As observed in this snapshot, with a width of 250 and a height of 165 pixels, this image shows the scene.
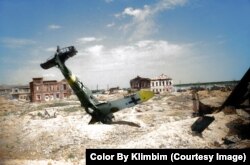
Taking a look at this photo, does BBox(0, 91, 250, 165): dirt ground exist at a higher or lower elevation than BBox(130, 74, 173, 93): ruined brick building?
lower

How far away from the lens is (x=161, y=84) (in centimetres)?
7625

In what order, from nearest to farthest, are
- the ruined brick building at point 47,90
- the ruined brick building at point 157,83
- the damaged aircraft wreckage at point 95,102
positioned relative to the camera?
the damaged aircraft wreckage at point 95,102, the ruined brick building at point 47,90, the ruined brick building at point 157,83

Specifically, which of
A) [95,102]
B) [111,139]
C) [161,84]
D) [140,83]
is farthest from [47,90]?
[111,139]

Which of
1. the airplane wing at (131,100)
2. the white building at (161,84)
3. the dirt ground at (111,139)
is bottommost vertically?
the dirt ground at (111,139)

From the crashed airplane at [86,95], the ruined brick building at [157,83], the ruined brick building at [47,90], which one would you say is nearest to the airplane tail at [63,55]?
the crashed airplane at [86,95]

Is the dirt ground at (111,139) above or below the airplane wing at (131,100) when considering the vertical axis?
below

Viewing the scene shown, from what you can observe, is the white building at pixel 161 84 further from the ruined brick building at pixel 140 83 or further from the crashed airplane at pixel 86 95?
the crashed airplane at pixel 86 95

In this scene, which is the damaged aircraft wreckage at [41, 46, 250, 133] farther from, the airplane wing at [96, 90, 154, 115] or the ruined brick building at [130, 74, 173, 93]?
the ruined brick building at [130, 74, 173, 93]

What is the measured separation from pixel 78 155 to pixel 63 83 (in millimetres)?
57115

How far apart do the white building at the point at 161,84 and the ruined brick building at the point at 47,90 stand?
81.7 ft

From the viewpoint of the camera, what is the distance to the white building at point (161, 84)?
75312mm

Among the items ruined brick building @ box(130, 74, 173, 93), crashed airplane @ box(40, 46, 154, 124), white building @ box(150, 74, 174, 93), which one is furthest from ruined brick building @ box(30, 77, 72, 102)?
crashed airplane @ box(40, 46, 154, 124)

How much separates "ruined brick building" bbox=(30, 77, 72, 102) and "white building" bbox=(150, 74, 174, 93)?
24.9m

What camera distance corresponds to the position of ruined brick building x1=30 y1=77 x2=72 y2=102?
61688mm
